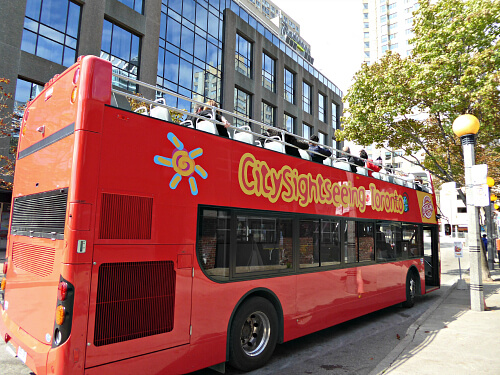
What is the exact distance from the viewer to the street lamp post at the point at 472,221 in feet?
28.0

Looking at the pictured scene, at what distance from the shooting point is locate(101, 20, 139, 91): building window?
20594 millimetres

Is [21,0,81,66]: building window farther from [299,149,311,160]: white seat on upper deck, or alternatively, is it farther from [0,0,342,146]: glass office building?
[299,149,311,160]: white seat on upper deck

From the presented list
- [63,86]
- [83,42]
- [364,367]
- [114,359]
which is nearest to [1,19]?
[83,42]

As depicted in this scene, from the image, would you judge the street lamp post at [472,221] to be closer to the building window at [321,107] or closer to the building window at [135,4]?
the building window at [135,4]

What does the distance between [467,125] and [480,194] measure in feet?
5.97

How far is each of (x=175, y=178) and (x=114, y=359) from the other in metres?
1.99

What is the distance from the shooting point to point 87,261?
10.8 feet

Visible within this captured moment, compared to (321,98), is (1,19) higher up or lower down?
lower down

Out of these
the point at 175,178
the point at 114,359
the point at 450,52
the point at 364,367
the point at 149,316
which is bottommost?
the point at 364,367

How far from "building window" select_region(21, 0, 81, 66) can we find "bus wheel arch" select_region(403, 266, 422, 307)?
19704mm

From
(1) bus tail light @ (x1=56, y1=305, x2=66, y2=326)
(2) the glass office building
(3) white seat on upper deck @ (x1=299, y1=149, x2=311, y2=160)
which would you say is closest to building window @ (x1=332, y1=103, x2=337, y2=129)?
(2) the glass office building

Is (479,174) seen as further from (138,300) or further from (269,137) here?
(138,300)

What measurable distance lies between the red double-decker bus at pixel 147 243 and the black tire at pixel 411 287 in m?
4.56

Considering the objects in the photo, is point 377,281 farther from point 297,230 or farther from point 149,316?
point 149,316
